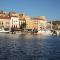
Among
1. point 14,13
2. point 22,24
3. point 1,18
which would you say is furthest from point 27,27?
point 14,13

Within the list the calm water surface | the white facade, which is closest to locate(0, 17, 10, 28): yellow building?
the white facade

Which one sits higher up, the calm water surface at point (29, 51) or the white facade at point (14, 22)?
the white facade at point (14, 22)

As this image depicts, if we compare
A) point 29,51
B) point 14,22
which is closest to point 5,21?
point 14,22

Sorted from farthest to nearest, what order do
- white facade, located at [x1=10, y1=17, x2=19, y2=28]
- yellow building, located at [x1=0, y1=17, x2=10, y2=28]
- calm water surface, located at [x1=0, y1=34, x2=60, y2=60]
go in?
white facade, located at [x1=10, y1=17, x2=19, y2=28] → yellow building, located at [x1=0, y1=17, x2=10, y2=28] → calm water surface, located at [x1=0, y1=34, x2=60, y2=60]

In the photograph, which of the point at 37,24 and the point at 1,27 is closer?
the point at 1,27

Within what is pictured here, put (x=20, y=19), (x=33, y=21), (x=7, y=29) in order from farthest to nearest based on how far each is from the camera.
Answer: (x=33, y=21) < (x=20, y=19) < (x=7, y=29)

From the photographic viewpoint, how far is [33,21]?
122 m

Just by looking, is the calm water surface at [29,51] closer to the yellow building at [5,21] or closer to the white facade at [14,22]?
the yellow building at [5,21]

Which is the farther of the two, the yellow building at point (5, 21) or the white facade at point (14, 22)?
the white facade at point (14, 22)

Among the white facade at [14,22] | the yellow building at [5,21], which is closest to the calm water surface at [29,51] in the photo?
the yellow building at [5,21]

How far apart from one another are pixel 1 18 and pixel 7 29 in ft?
20.1

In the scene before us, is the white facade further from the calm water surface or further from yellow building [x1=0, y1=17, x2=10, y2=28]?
the calm water surface

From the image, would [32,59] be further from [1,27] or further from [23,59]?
[1,27]

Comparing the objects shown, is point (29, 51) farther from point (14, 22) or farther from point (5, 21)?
point (14, 22)
